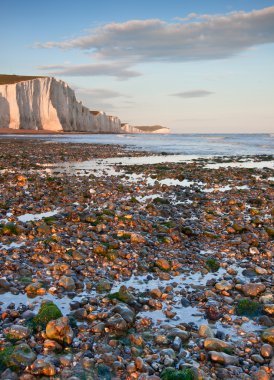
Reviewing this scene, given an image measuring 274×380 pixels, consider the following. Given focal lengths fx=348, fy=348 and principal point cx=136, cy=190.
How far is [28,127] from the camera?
96125mm

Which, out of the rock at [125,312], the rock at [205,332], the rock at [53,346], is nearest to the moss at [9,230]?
the rock at [125,312]

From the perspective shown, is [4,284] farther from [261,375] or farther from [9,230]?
[261,375]

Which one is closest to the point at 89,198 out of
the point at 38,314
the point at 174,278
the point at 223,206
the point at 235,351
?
the point at 223,206

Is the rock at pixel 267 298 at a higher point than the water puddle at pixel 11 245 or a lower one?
lower

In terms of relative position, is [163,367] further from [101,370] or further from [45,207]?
[45,207]

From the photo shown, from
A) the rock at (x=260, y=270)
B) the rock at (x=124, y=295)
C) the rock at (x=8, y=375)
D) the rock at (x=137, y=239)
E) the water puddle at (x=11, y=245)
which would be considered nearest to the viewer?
the rock at (x=8, y=375)

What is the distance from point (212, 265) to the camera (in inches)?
257

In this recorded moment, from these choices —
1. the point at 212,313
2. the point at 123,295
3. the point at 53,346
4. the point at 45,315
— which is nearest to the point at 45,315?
the point at 45,315

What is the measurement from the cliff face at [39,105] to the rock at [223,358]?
3778 inches

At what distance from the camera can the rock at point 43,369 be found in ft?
11.3

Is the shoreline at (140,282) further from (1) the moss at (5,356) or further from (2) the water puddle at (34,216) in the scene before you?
(1) the moss at (5,356)

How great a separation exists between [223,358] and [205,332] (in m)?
0.51

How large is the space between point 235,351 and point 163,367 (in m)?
0.88

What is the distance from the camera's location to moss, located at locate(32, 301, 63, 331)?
4284 millimetres
